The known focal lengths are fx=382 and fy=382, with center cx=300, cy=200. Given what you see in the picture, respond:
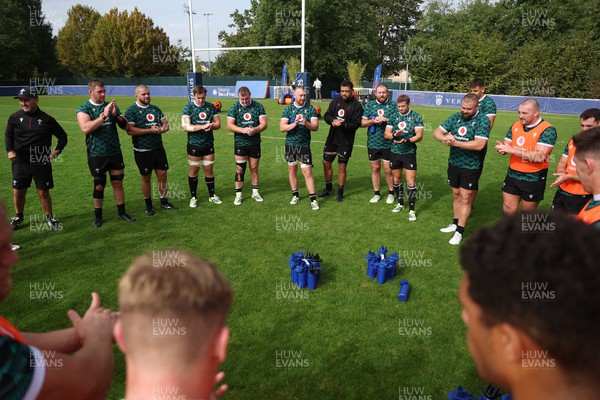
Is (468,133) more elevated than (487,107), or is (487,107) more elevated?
(487,107)

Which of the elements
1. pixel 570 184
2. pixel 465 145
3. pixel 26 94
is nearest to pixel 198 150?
pixel 26 94

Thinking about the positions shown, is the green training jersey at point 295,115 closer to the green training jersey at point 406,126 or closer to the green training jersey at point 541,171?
the green training jersey at point 406,126

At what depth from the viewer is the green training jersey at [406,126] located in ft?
→ 26.9

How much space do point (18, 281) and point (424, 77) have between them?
41550 mm

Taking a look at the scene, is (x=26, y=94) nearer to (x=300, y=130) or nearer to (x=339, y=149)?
(x=300, y=130)

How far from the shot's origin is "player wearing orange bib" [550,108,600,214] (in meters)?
5.67

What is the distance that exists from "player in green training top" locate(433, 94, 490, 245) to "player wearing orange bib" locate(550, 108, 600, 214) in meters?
1.29

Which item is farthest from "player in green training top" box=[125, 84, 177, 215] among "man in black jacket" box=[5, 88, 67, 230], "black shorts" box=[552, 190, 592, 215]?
"black shorts" box=[552, 190, 592, 215]

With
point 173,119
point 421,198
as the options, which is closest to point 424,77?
point 173,119

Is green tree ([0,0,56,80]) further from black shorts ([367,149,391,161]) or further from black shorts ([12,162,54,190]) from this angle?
black shorts ([367,149,391,161])

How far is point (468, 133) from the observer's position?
689cm

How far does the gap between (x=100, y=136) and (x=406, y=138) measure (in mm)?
6232

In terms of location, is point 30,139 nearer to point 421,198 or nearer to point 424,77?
point 421,198

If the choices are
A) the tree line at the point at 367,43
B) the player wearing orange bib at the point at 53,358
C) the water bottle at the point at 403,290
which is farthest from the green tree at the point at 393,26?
the player wearing orange bib at the point at 53,358
